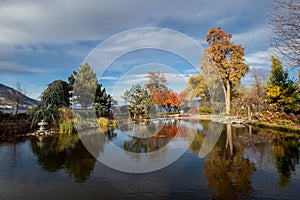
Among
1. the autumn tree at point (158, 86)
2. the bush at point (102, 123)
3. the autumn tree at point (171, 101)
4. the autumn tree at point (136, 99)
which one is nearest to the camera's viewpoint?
the bush at point (102, 123)

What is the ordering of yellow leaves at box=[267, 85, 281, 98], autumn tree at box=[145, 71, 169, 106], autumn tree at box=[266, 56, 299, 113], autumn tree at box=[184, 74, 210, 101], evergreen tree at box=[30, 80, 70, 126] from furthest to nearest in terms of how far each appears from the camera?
autumn tree at box=[184, 74, 210, 101], autumn tree at box=[145, 71, 169, 106], yellow leaves at box=[267, 85, 281, 98], autumn tree at box=[266, 56, 299, 113], evergreen tree at box=[30, 80, 70, 126]

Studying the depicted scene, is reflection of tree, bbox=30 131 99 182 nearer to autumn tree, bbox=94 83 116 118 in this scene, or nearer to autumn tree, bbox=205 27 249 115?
autumn tree, bbox=94 83 116 118

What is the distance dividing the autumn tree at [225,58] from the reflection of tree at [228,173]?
16.3 m

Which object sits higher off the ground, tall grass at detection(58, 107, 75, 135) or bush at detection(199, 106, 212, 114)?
bush at detection(199, 106, 212, 114)

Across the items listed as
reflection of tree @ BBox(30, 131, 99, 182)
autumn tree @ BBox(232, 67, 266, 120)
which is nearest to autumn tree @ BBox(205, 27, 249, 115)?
autumn tree @ BBox(232, 67, 266, 120)

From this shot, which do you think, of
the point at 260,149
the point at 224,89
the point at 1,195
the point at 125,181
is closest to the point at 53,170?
the point at 1,195

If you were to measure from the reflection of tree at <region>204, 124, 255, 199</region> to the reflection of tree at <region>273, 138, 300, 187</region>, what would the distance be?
0.58 meters

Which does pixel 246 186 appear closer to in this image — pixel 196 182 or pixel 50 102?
pixel 196 182

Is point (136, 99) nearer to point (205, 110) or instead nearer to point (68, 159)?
point (205, 110)

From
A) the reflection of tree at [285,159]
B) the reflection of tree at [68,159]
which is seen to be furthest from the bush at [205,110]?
the reflection of tree at [68,159]

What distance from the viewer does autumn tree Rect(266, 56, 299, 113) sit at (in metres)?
14.3

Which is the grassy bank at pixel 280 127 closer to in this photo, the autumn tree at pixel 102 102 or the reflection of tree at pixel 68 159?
the reflection of tree at pixel 68 159

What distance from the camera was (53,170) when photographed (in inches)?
205

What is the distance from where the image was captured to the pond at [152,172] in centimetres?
383
